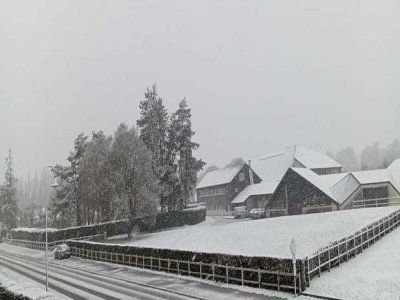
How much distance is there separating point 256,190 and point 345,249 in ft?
197

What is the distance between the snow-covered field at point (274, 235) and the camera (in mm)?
38938

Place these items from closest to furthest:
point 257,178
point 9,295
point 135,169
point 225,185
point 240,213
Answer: point 9,295
point 135,169
point 240,213
point 257,178
point 225,185

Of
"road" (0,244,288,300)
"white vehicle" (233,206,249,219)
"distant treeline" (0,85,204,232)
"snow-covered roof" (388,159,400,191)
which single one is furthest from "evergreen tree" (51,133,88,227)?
"snow-covered roof" (388,159,400,191)

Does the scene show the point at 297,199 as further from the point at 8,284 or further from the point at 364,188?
the point at 8,284

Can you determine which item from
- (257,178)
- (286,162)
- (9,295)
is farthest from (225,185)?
(9,295)

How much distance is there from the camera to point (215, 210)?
101688mm

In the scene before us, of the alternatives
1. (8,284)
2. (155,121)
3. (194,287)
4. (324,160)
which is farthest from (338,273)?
(324,160)

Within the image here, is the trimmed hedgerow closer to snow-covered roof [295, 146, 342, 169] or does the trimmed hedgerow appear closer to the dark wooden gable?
the dark wooden gable

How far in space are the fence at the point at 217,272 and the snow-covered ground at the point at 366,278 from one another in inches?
67.2

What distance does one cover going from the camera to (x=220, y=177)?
339 feet

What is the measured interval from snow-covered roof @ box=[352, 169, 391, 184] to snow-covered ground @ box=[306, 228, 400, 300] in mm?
32265

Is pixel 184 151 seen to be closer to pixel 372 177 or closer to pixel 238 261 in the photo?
pixel 372 177

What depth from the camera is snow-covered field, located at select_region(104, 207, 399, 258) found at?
3894cm

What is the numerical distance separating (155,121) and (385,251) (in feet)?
164
